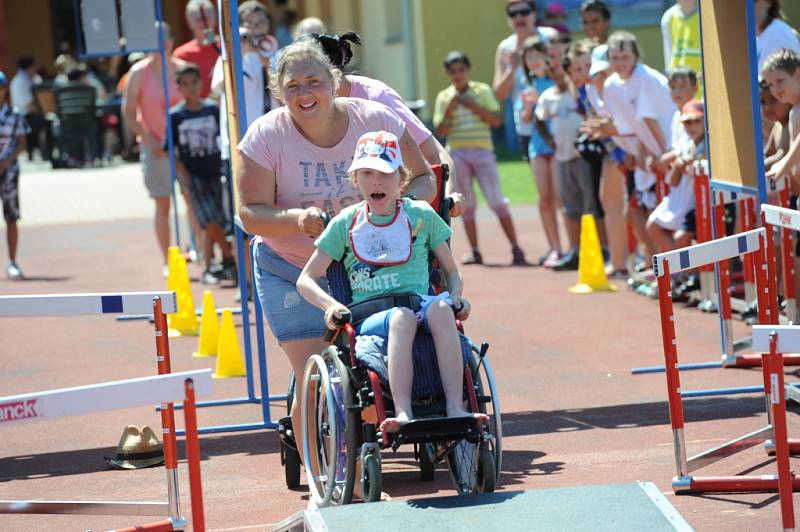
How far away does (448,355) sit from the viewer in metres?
5.63

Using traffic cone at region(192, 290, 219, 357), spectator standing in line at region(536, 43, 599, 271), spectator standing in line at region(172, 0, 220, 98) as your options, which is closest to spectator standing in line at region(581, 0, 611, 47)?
spectator standing in line at region(536, 43, 599, 271)

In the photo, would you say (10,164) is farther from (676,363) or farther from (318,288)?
(676,363)

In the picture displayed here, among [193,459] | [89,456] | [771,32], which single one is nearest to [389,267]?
[193,459]

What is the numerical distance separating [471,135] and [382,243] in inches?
341

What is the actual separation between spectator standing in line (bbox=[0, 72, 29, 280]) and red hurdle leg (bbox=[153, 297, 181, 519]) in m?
9.71

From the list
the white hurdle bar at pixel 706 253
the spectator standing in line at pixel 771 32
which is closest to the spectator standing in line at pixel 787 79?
the spectator standing in line at pixel 771 32

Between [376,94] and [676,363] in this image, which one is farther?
[376,94]

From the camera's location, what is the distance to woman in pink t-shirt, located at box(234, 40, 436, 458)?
20.5ft

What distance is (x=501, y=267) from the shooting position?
14344mm

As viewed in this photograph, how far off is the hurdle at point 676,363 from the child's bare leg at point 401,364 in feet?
3.36

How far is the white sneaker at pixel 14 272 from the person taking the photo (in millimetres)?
15375

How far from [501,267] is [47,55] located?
2857 centimetres

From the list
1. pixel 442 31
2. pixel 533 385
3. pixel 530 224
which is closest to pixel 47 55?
pixel 442 31

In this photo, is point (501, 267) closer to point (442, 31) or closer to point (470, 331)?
point (470, 331)
